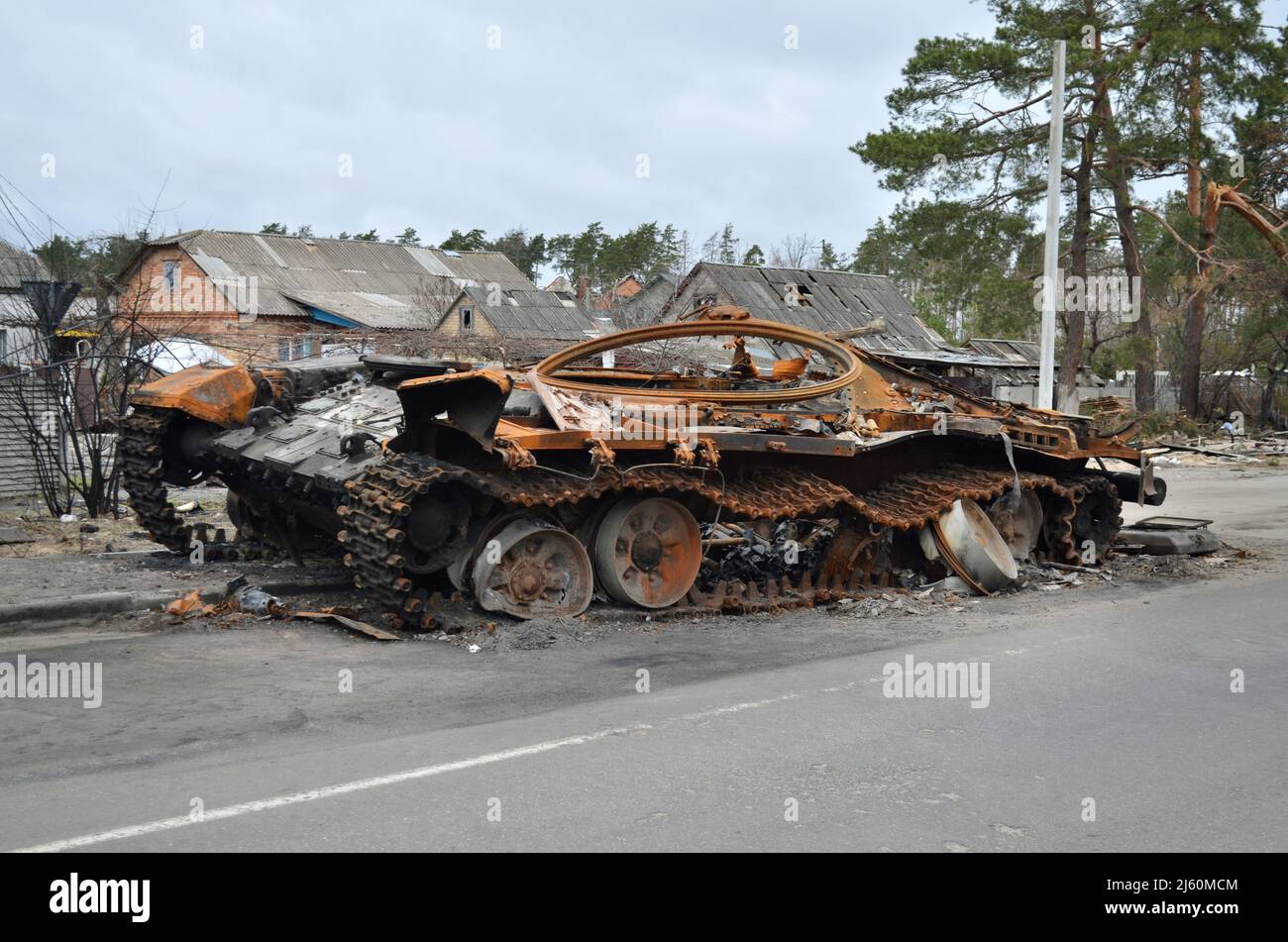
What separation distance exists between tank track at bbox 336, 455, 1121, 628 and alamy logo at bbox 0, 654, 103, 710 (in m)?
1.82

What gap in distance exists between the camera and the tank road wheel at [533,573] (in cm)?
890

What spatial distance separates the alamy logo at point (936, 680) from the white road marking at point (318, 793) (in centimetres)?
173

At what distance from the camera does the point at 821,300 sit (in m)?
35.8

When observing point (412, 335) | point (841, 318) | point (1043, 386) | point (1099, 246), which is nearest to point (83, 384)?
point (412, 335)

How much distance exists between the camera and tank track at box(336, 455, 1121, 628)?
8297 mm

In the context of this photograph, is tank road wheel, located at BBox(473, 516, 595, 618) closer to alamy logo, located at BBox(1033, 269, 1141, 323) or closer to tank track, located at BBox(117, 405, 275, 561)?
tank track, located at BBox(117, 405, 275, 561)

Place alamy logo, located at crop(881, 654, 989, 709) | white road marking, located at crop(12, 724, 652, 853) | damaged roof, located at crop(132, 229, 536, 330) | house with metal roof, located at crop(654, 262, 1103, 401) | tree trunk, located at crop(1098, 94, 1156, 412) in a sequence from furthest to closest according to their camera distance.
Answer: damaged roof, located at crop(132, 229, 536, 330)
house with metal roof, located at crop(654, 262, 1103, 401)
tree trunk, located at crop(1098, 94, 1156, 412)
alamy logo, located at crop(881, 654, 989, 709)
white road marking, located at crop(12, 724, 652, 853)

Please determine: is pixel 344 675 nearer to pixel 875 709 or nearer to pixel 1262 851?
pixel 875 709

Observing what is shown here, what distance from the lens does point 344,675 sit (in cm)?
724

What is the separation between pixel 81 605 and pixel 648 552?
3.91 meters

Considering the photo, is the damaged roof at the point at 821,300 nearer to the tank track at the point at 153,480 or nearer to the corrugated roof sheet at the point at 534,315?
the corrugated roof sheet at the point at 534,315

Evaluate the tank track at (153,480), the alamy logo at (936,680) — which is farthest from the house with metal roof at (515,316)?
the alamy logo at (936,680)

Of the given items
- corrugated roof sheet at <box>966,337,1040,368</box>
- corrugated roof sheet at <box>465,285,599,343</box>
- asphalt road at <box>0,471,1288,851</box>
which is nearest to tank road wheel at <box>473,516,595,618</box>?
asphalt road at <box>0,471,1288,851</box>

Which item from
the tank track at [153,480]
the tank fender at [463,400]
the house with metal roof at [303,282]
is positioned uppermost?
the house with metal roof at [303,282]
